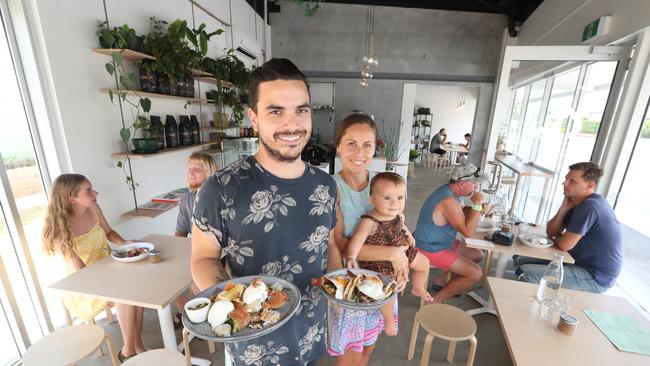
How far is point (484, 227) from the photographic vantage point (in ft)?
8.87

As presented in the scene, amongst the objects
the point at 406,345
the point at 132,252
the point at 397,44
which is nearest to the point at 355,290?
the point at 406,345

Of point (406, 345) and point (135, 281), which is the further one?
point (406, 345)

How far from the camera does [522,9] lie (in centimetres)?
609

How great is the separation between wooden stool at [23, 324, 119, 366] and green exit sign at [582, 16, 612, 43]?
17.0ft

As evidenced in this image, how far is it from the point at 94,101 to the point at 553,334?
344 cm

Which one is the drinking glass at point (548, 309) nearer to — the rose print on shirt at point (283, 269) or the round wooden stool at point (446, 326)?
the round wooden stool at point (446, 326)

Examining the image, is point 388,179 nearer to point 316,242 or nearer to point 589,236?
point 316,242

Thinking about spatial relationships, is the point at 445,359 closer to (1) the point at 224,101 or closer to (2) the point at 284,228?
(2) the point at 284,228

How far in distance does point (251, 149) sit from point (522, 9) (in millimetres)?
6486

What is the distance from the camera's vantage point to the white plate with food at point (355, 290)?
1.17 meters

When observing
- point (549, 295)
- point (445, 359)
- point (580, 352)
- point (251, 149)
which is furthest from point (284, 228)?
point (251, 149)

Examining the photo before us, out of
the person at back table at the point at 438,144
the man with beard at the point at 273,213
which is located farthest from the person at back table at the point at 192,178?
the person at back table at the point at 438,144

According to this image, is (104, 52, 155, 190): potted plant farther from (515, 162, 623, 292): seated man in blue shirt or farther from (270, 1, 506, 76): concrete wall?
(270, 1, 506, 76): concrete wall

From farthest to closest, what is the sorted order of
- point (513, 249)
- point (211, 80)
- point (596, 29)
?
point (211, 80) < point (596, 29) < point (513, 249)
